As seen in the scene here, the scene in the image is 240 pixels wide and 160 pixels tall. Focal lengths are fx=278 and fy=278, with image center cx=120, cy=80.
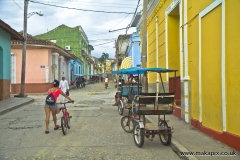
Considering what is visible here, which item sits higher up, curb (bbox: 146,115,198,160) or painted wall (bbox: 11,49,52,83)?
painted wall (bbox: 11,49,52,83)

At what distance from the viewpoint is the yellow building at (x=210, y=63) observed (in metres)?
5.73

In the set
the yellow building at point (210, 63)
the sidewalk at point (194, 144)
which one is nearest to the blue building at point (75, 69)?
the yellow building at point (210, 63)

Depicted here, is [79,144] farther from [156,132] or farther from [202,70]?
[202,70]

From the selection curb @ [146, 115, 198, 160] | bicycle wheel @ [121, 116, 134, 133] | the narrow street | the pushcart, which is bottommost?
the narrow street

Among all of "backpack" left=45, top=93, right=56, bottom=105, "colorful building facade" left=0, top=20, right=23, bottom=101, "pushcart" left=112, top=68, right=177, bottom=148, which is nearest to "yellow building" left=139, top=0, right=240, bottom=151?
"pushcart" left=112, top=68, right=177, bottom=148

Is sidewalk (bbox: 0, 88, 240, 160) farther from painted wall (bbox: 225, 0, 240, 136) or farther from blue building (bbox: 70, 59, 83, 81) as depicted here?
blue building (bbox: 70, 59, 83, 81)

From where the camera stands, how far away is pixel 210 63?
275 inches

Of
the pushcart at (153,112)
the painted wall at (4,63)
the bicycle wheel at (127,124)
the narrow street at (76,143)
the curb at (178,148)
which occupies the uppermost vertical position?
the painted wall at (4,63)

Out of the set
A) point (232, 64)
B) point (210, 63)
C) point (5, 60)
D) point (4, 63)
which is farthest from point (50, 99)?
point (5, 60)

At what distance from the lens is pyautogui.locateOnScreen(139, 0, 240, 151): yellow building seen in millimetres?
5727

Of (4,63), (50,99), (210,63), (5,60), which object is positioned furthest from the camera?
(5,60)

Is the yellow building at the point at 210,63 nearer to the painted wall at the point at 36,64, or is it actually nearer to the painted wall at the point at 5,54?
the painted wall at the point at 5,54

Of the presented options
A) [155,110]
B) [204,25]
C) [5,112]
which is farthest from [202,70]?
[5,112]

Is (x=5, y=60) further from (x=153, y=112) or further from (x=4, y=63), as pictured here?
(x=153, y=112)
